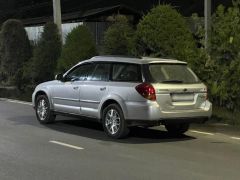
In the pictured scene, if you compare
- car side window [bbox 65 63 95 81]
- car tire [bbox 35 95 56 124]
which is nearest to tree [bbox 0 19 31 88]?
car tire [bbox 35 95 56 124]

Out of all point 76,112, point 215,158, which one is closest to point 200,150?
point 215,158

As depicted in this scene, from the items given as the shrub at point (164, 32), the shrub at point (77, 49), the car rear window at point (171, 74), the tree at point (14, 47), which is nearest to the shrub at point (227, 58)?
the shrub at point (164, 32)

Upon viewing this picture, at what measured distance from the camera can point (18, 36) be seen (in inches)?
918

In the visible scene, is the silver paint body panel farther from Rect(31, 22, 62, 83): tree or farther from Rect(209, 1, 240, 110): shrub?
Rect(31, 22, 62, 83): tree

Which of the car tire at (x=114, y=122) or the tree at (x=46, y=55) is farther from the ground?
the tree at (x=46, y=55)

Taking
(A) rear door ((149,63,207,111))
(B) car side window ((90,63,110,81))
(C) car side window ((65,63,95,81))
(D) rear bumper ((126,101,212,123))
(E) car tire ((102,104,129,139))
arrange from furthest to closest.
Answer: (C) car side window ((65,63,95,81)) → (B) car side window ((90,63,110,81)) → (E) car tire ((102,104,129,139)) → (A) rear door ((149,63,207,111)) → (D) rear bumper ((126,101,212,123))

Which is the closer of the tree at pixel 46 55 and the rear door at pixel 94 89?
the rear door at pixel 94 89

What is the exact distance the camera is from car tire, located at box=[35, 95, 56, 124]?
13398mm

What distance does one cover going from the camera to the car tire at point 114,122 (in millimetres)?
11148

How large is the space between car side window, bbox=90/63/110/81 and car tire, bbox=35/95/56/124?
66.3 inches

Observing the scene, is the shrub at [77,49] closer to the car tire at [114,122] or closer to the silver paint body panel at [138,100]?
the silver paint body panel at [138,100]

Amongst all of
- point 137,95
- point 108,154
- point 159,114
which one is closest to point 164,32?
point 137,95

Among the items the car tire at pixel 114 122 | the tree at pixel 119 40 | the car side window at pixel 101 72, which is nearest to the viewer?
the car tire at pixel 114 122

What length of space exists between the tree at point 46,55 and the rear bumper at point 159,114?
10430 millimetres
